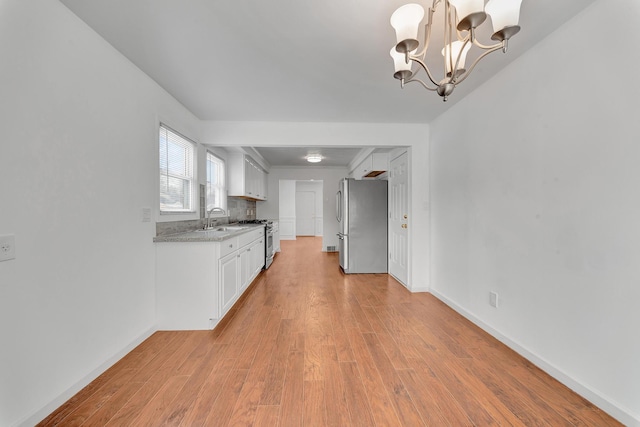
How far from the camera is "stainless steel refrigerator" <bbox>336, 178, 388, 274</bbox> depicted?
4758 millimetres

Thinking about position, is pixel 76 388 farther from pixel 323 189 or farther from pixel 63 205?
pixel 323 189

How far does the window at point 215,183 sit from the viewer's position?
4043 millimetres

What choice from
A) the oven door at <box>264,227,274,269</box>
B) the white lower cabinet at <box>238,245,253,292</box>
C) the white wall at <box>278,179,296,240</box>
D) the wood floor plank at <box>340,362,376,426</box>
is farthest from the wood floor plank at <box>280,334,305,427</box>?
the white wall at <box>278,179,296,240</box>

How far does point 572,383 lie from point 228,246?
9.71 ft

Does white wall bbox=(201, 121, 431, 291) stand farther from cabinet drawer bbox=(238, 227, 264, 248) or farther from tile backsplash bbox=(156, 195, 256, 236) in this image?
cabinet drawer bbox=(238, 227, 264, 248)

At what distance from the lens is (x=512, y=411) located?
149 cm

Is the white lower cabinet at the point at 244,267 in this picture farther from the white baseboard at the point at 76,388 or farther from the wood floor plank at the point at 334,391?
the wood floor plank at the point at 334,391

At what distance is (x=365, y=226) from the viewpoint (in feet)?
15.6

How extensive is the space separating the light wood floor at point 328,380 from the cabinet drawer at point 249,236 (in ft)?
2.97

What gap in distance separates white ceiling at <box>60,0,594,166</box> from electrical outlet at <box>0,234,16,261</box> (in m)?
1.41

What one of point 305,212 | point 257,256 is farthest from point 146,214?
point 305,212

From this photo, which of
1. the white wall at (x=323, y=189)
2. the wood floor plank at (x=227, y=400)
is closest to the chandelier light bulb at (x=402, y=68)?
the wood floor plank at (x=227, y=400)

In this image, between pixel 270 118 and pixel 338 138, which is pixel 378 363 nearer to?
pixel 338 138

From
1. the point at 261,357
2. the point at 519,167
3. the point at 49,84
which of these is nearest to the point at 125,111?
the point at 49,84
